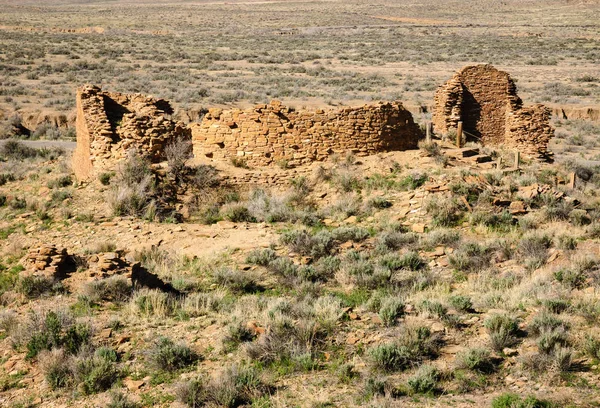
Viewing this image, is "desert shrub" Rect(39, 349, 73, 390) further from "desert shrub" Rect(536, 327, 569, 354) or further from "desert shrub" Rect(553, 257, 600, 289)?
"desert shrub" Rect(553, 257, 600, 289)

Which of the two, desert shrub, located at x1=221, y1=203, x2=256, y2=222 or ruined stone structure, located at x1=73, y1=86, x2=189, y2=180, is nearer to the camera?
desert shrub, located at x1=221, y1=203, x2=256, y2=222

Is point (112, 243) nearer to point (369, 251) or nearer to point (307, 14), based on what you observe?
point (369, 251)

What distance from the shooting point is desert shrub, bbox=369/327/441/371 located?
20.7 ft

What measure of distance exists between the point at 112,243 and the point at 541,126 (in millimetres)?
13981

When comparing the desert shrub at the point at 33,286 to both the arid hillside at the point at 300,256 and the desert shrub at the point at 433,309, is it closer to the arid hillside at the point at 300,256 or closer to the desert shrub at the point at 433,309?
the arid hillside at the point at 300,256

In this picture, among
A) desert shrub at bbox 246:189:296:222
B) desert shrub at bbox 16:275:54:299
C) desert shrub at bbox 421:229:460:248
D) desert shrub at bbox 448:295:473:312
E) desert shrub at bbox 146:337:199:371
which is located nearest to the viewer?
desert shrub at bbox 146:337:199:371

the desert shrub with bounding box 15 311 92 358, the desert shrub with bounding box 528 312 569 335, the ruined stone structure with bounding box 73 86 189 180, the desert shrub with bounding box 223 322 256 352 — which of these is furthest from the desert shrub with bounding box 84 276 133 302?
the ruined stone structure with bounding box 73 86 189 180

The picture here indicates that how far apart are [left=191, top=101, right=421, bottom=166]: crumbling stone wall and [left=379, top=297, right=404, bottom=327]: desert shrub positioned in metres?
7.01

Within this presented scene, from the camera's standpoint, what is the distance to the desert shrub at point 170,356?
6484mm

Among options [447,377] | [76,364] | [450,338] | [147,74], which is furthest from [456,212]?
[147,74]

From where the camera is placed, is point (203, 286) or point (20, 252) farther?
point (20, 252)

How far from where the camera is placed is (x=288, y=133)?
14.2m

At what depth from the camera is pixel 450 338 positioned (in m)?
6.94

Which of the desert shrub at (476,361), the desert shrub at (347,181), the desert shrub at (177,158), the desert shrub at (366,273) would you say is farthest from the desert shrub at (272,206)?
the desert shrub at (476,361)
